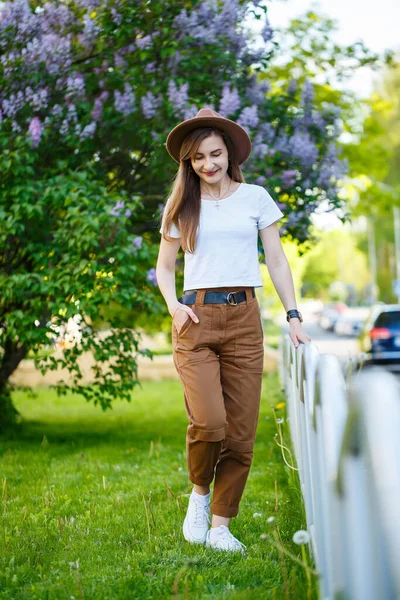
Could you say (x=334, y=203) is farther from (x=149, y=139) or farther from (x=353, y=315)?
(x=353, y=315)

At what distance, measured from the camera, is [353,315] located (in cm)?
4200

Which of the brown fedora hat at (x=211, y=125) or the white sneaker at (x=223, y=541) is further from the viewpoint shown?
the brown fedora hat at (x=211, y=125)

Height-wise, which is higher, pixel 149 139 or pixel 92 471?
pixel 149 139

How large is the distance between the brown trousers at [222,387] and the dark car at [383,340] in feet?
35.7

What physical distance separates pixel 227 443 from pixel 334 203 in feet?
12.4

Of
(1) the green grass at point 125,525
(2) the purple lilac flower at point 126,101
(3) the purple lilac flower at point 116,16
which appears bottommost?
(1) the green grass at point 125,525

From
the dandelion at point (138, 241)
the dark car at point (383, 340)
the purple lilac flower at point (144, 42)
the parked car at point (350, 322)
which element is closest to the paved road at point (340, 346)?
the dark car at point (383, 340)

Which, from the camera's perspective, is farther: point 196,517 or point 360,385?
point 196,517

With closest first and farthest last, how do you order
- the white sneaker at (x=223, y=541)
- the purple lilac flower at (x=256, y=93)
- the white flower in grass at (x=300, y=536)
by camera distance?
the white flower in grass at (x=300, y=536) → the white sneaker at (x=223, y=541) → the purple lilac flower at (x=256, y=93)

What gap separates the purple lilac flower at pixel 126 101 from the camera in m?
6.54

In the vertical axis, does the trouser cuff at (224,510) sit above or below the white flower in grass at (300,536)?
below

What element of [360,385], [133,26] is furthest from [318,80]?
[360,385]

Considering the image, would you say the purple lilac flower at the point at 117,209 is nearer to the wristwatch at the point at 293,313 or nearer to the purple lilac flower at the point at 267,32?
the purple lilac flower at the point at 267,32

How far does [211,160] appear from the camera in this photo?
11.8 ft
